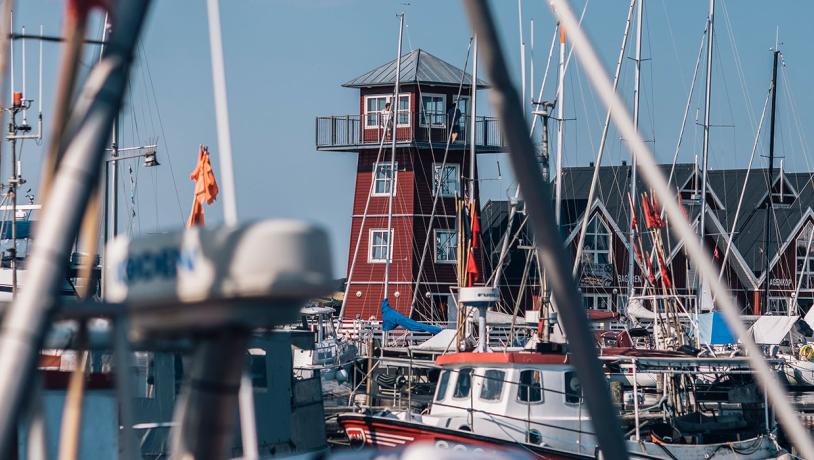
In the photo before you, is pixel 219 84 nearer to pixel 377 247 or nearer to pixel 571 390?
pixel 571 390

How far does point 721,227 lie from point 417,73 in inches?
648

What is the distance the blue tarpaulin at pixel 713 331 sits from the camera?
84.6 feet

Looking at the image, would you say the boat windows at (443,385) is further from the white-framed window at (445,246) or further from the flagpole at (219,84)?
the white-framed window at (445,246)

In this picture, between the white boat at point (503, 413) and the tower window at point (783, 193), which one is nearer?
the white boat at point (503, 413)

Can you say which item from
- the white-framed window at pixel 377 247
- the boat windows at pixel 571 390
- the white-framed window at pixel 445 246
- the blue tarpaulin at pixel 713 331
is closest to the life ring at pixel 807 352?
the blue tarpaulin at pixel 713 331

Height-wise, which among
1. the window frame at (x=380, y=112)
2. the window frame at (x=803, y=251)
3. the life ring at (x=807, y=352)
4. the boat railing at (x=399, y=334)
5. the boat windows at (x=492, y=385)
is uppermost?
the window frame at (x=380, y=112)

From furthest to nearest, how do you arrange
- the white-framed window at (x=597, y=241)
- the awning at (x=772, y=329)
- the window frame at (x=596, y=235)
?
the white-framed window at (x=597, y=241), the window frame at (x=596, y=235), the awning at (x=772, y=329)

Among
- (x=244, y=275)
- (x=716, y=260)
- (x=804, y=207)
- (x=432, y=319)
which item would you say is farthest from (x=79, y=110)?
(x=804, y=207)

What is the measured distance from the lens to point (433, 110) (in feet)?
165

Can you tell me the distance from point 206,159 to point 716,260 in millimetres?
45963

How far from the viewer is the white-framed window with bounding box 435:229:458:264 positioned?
50.0m

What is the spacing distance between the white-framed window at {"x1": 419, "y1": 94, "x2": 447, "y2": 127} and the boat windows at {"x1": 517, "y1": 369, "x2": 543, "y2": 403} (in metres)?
33.3

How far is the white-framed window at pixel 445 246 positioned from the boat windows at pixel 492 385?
32.7 metres

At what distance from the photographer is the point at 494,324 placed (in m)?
36.6
